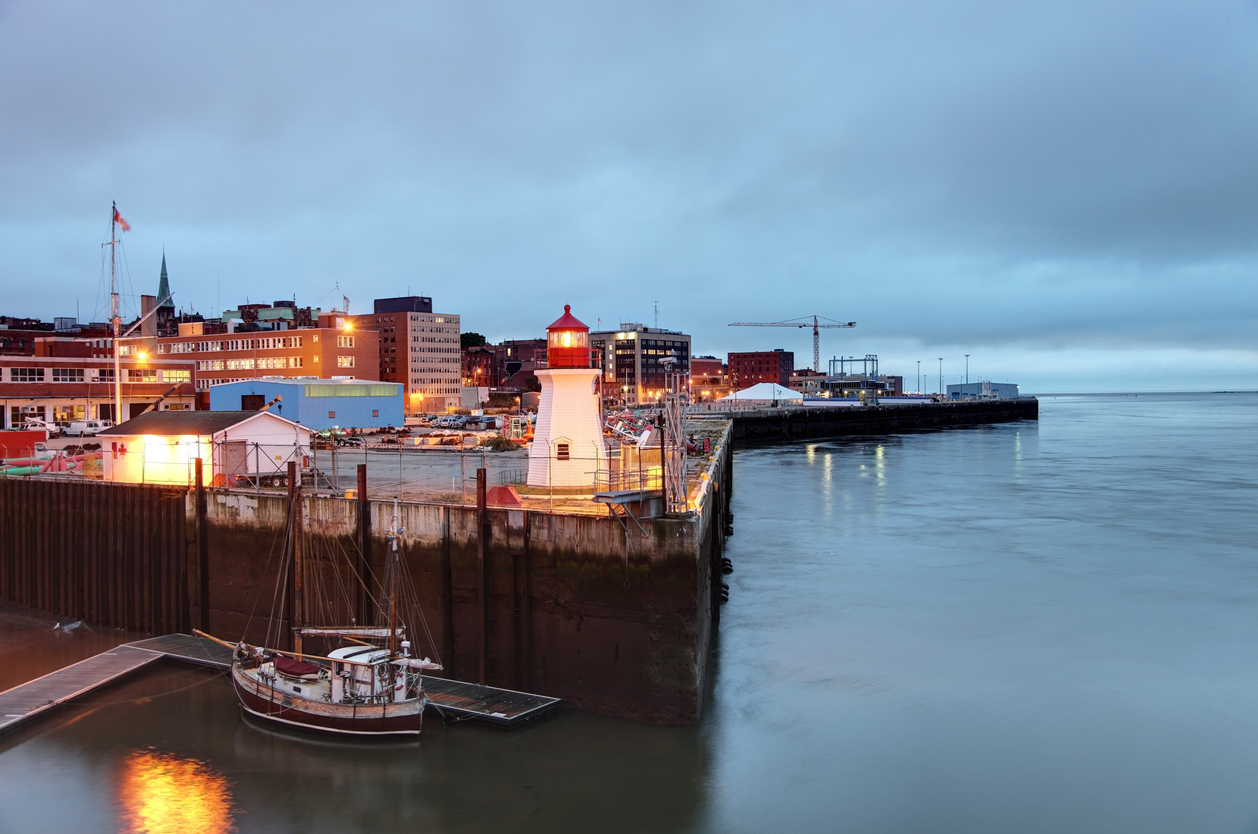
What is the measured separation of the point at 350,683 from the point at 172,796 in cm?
401

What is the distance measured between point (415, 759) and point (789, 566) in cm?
2359

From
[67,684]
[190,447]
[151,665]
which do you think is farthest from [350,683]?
[190,447]

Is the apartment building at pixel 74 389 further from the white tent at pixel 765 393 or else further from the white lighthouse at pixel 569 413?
the white tent at pixel 765 393

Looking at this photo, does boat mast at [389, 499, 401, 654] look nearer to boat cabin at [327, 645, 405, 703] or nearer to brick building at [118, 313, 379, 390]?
boat cabin at [327, 645, 405, 703]

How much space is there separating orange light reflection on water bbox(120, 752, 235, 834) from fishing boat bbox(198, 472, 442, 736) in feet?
6.81

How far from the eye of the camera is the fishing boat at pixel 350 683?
19.2 metres

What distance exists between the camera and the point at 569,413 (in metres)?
27.7

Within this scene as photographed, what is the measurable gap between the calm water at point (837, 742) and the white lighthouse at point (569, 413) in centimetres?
752


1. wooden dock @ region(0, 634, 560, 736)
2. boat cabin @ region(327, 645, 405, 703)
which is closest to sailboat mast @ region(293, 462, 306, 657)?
wooden dock @ region(0, 634, 560, 736)

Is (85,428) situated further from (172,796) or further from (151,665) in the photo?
(172,796)

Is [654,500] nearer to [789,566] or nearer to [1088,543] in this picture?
[789,566]

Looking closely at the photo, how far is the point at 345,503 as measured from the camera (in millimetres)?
23047

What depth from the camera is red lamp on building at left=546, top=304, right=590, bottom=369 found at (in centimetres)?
2762

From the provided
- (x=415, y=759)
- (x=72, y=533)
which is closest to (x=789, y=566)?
(x=415, y=759)
